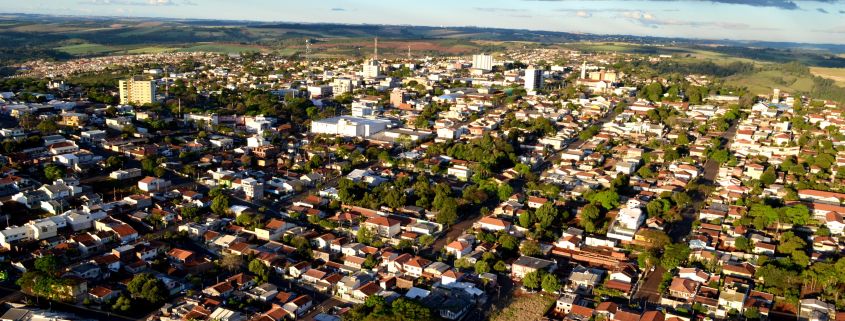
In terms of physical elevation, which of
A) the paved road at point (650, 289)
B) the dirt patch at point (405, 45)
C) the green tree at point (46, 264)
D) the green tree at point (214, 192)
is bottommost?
the paved road at point (650, 289)

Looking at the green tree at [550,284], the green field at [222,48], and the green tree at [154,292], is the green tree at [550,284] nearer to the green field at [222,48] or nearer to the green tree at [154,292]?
the green tree at [154,292]

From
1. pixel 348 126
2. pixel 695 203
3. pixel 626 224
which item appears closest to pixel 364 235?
pixel 626 224

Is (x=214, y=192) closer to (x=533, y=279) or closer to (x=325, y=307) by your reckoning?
(x=325, y=307)

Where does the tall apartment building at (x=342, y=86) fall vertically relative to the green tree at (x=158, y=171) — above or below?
above

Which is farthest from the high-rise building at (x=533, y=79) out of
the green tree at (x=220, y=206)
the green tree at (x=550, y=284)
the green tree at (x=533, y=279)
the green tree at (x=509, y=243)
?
the green tree at (x=550, y=284)

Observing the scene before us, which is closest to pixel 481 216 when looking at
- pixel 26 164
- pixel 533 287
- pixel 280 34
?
pixel 533 287

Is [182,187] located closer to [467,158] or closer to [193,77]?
[467,158]

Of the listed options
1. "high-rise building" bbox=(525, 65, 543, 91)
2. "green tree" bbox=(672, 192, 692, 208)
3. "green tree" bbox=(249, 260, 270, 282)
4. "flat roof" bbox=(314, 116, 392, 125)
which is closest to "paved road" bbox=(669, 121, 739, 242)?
"green tree" bbox=(672, 192, 692, 208)
